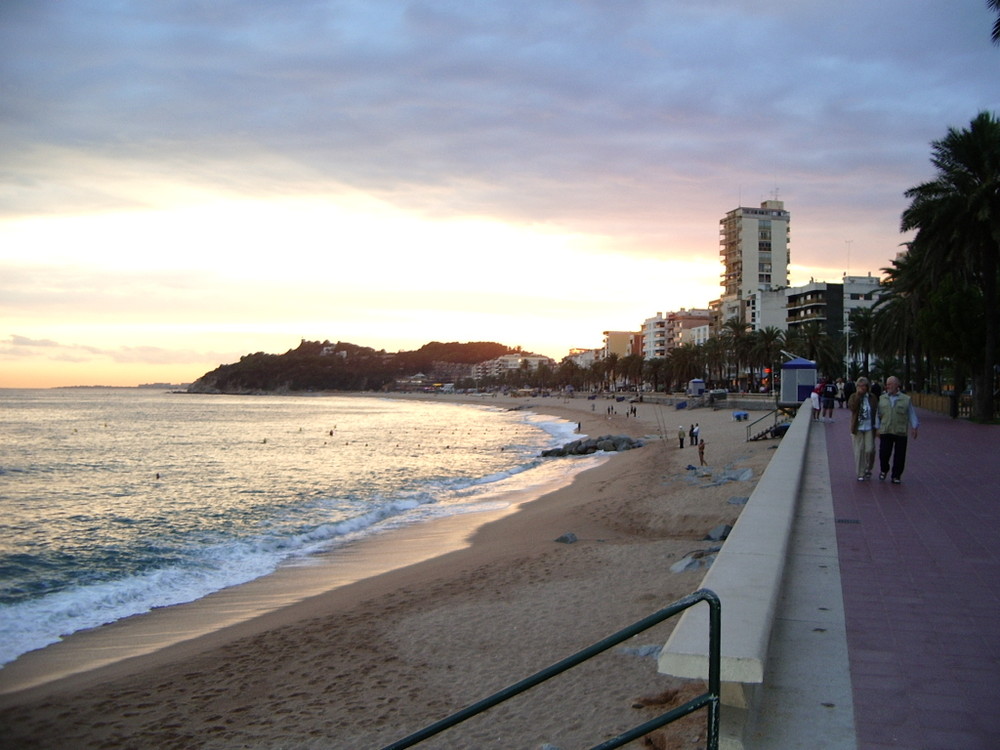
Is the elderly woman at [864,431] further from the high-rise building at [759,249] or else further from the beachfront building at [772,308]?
the high-rise building at [759,249]

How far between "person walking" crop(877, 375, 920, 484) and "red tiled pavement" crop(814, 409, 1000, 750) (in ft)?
1.13

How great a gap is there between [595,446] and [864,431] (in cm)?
3094

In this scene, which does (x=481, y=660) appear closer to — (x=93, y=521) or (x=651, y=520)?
(x=651, y=520)

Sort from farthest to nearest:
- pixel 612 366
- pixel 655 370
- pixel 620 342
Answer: pixel 620 342 → pixel 612 366 → pixel 655 370

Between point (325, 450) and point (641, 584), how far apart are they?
38.2 m

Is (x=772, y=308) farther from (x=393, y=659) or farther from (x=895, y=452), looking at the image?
(x=393, y=659)

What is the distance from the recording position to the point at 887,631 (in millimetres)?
4617

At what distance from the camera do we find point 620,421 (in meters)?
65.3

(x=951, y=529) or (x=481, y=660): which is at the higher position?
(x=951, y=529)

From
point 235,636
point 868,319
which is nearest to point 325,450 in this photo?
point 235,636

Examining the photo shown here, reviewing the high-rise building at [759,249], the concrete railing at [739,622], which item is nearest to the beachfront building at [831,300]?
the high-rise building at [759,249]

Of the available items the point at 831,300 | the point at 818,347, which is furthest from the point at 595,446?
the point at 831,300

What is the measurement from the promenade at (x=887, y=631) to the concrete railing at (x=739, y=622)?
219 mm

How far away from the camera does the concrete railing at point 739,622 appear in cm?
321
